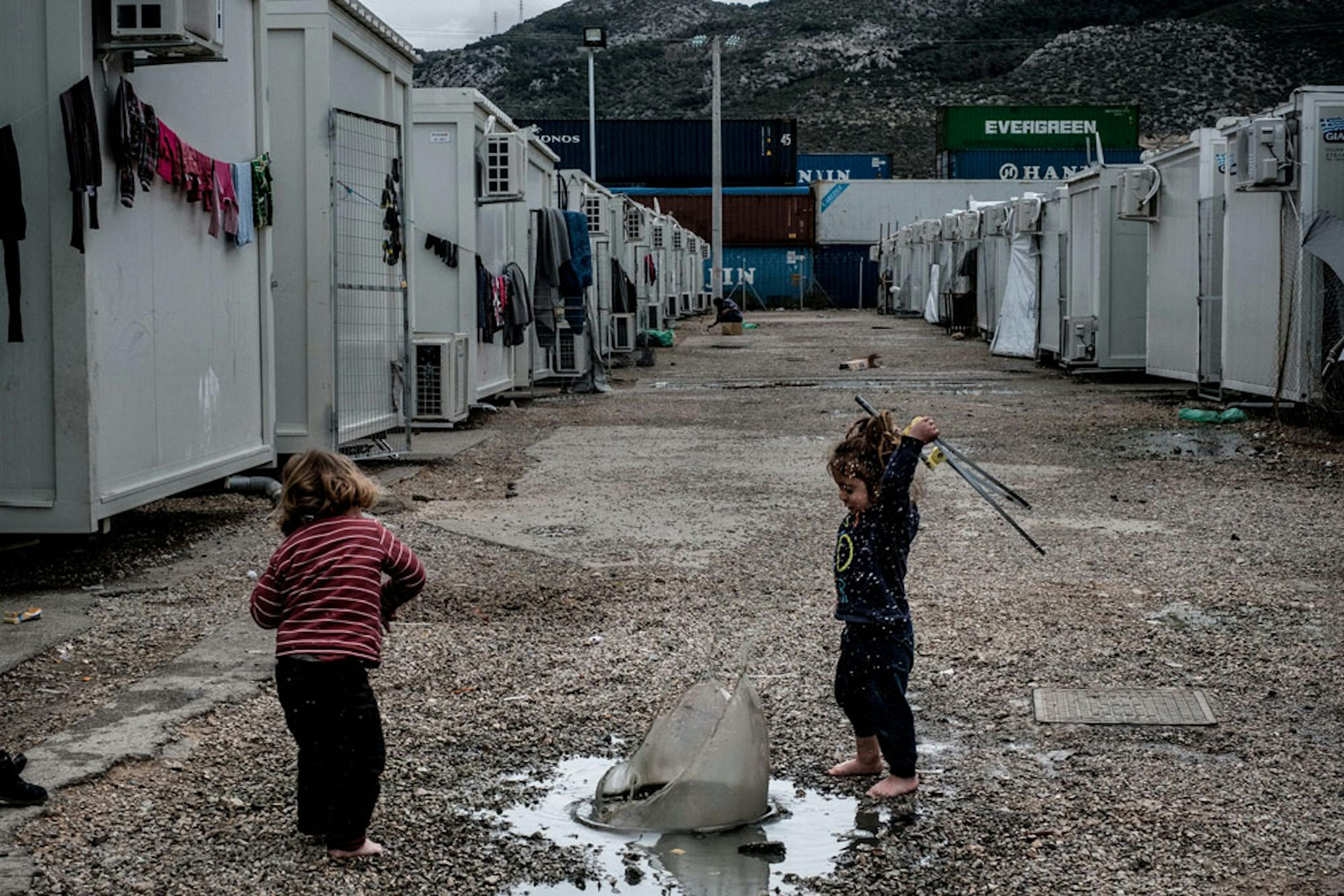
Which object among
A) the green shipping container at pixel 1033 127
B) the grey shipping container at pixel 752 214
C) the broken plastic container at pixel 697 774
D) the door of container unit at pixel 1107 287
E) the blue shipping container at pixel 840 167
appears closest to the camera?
the broken plastic container at pixel 697 774

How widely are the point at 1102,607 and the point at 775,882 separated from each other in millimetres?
3185

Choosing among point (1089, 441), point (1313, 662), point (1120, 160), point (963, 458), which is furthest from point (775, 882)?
point (1120, 160)

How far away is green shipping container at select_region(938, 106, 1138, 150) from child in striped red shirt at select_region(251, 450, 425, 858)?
227 ft

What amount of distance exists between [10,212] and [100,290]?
478 millimetres

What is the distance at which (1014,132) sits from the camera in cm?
7156

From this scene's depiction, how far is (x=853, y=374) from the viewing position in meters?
21.5

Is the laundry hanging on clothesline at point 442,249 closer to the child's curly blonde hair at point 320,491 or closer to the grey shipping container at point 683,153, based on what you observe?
the child's curly blonde hair at point 320,491

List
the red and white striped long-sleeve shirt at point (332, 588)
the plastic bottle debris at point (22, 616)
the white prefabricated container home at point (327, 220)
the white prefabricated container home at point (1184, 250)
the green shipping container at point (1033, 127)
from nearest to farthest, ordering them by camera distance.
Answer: the red and white striped long-sleeve shirt at point (332, 588)
the plastic bottle debris at point (22, 616)
the white prefabricated container home at point (327, 220)
the white prefabricated container home at point (1184, 250)
the green shipping container at point (1033, 127)

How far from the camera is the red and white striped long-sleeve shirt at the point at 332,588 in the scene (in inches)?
152

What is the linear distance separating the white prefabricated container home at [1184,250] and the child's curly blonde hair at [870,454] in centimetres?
1185

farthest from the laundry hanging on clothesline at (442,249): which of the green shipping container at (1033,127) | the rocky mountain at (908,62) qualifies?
the rocky mountain at (908,62)

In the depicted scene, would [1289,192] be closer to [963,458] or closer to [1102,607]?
[1102,607]

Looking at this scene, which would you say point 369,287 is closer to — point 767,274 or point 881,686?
point 881,686

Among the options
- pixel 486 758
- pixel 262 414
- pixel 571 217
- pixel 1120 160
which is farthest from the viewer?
pixel 1120 160
